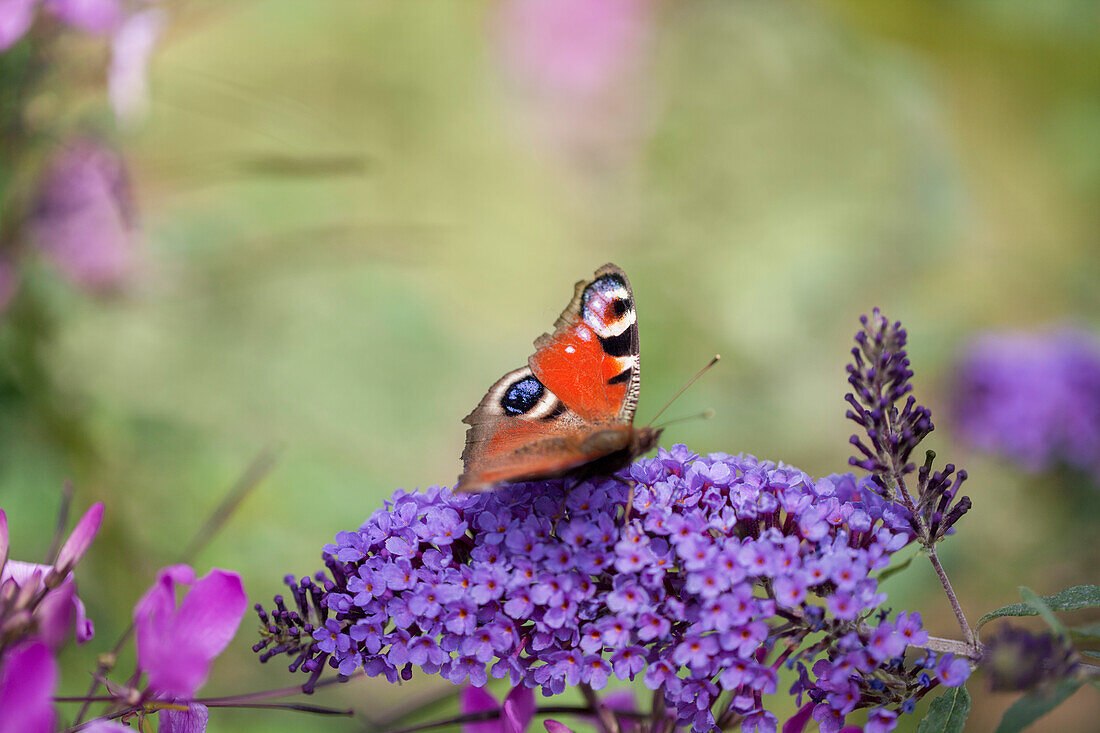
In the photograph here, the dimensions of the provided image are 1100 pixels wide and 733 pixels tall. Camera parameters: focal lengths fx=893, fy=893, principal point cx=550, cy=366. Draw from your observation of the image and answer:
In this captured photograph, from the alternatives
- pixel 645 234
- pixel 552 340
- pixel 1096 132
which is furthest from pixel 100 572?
pixel 1096 132

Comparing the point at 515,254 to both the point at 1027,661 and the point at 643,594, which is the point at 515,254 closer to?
the point at 643,594

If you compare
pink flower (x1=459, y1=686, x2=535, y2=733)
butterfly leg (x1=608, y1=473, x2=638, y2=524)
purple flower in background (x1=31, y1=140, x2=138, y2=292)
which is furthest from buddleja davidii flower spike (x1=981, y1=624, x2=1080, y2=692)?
purple flower in background (x1=31, y1=140, x2=138, y2=292)

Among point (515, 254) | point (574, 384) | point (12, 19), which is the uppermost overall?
point (515, 254)

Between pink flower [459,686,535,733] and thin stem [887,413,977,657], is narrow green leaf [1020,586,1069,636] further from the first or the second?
pink flower [459,686,535,733]

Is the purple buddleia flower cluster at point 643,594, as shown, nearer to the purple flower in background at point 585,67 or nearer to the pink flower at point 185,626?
the pink flower at point 185,626

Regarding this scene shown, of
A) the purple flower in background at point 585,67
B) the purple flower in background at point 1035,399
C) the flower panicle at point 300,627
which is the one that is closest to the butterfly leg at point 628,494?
the flower panicle at point 300,627

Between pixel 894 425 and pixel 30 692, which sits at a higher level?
pixel 894 425

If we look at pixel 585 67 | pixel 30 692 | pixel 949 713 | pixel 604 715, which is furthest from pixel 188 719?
pixel 585 67
